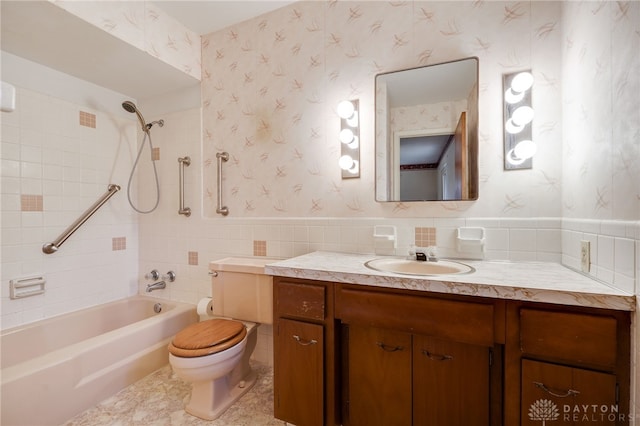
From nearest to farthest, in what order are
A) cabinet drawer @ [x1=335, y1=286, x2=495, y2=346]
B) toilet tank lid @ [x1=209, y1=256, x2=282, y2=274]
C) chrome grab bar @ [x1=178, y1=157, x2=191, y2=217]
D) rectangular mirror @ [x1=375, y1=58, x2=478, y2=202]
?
cabinet drawer @ [x1=335, y1=286, x2=495, y2=346] < rectangular mirror @ [x1=375, y1=58, x2=478, y2=202] < toilet tank lid @ [x1=209, y1=256, x2=282, y2=274] < chrome grab bar @ [x1=178, y1=157, x2=191, y2=217]

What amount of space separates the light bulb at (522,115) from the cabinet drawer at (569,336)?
0.93 m

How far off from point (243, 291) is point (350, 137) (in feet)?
3.78

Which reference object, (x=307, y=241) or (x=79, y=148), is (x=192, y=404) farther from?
(x=79, y=148)

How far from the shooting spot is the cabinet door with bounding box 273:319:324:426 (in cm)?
126

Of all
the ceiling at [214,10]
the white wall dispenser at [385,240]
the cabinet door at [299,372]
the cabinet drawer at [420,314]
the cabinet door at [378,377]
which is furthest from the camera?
the ceiling at [214,10]

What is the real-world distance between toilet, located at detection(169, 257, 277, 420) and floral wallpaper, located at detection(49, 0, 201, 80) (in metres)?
1.44

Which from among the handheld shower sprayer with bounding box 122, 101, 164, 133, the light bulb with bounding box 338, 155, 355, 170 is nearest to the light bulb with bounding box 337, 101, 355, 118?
the light bulb with bounding box 338, 155, 355, 170

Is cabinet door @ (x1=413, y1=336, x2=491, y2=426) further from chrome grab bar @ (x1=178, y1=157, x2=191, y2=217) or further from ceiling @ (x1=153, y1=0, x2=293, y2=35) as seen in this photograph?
ceiling @ (x1=153, y1=0, x2=293, y2=35)

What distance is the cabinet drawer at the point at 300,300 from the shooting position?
125 cm

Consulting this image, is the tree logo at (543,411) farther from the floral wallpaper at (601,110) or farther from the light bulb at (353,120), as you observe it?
the light bulb at (353,120)

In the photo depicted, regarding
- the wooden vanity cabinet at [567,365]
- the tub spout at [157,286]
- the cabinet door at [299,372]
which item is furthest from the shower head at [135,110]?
the wooden vanity cabinet at [567,365]

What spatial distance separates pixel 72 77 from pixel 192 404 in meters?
2.36

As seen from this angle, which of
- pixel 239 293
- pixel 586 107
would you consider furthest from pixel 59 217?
pixel 586 107

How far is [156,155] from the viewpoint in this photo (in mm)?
2355
